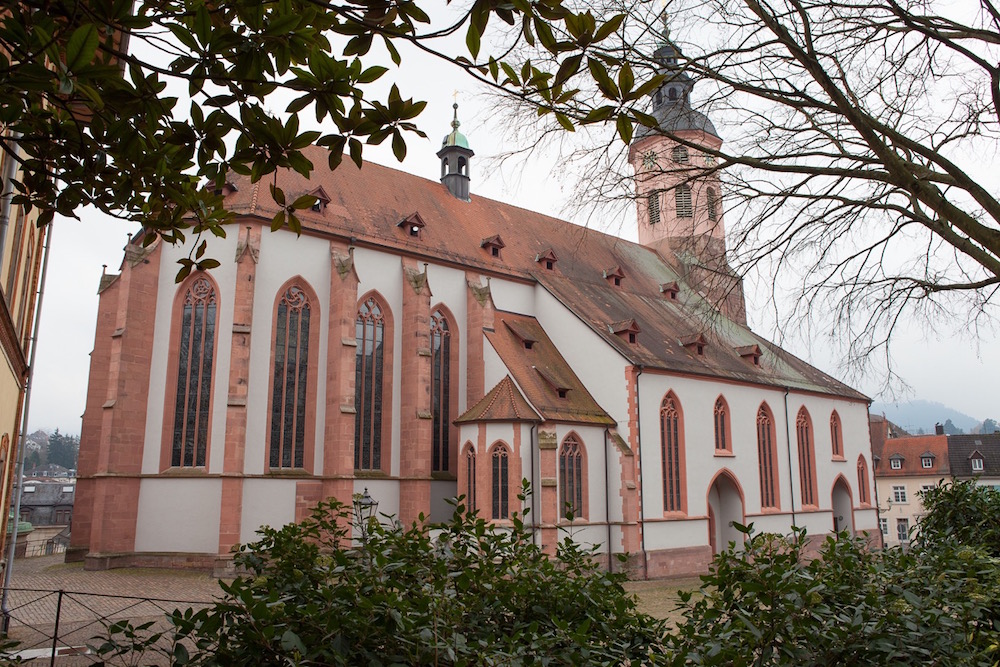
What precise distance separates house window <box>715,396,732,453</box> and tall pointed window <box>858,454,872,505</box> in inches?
387

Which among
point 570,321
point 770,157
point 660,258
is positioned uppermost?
point 660,258

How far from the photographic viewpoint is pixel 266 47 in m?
3.30

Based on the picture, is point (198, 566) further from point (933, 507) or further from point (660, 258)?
point (660, 258)

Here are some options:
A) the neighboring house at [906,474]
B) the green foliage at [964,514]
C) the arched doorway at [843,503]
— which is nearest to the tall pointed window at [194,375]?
the green foliage at [964,514]

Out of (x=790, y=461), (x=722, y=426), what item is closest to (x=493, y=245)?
(x=722, y=426)

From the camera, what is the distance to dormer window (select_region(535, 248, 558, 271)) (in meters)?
28.5

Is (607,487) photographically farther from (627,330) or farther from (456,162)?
(456,162)

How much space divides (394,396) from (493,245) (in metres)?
7.00

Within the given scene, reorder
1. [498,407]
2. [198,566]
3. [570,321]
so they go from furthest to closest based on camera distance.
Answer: [570,321]
[498,407]
[198,566]

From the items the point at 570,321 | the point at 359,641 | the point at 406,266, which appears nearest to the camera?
the point at 359,641

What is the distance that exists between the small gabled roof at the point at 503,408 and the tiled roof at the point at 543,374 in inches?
10.2

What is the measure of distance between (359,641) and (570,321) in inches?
908

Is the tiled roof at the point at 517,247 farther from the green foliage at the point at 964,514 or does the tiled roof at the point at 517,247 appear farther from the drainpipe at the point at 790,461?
the green foliage at the point at 964,514

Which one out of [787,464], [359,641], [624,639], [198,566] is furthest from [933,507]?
[787,464]
